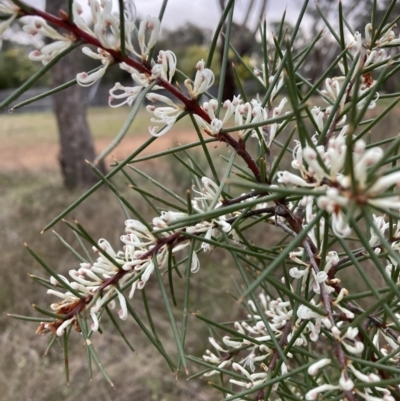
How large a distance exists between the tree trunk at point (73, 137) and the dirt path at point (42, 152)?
0.80 meters

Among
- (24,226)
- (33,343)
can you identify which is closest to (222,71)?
(33,343)

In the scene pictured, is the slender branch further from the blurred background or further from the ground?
the ground


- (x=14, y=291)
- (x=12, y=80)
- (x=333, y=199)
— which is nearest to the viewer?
(x=333, y=199)

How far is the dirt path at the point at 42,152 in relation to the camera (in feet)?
11.0

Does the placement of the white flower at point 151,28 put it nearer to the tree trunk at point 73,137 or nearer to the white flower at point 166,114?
the white flower at point 166,114

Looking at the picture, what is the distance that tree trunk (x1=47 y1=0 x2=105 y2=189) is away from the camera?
226 cm

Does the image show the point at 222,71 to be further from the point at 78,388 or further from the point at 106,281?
the point at 78,388

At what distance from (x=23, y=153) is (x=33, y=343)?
3.41 m

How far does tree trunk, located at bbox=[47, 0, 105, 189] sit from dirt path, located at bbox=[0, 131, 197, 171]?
0.80 m

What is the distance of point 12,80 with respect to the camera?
32.7ft

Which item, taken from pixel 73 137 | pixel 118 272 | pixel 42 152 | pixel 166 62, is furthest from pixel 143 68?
pixel 42 152

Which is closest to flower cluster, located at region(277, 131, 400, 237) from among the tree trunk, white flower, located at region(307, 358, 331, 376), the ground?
white flower, located at region(307, 358, 331, 376)

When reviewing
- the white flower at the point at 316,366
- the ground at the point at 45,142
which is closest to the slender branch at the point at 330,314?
the white flower at the point at 316,366

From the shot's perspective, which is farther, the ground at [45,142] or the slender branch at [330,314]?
the ground at [45,142]
